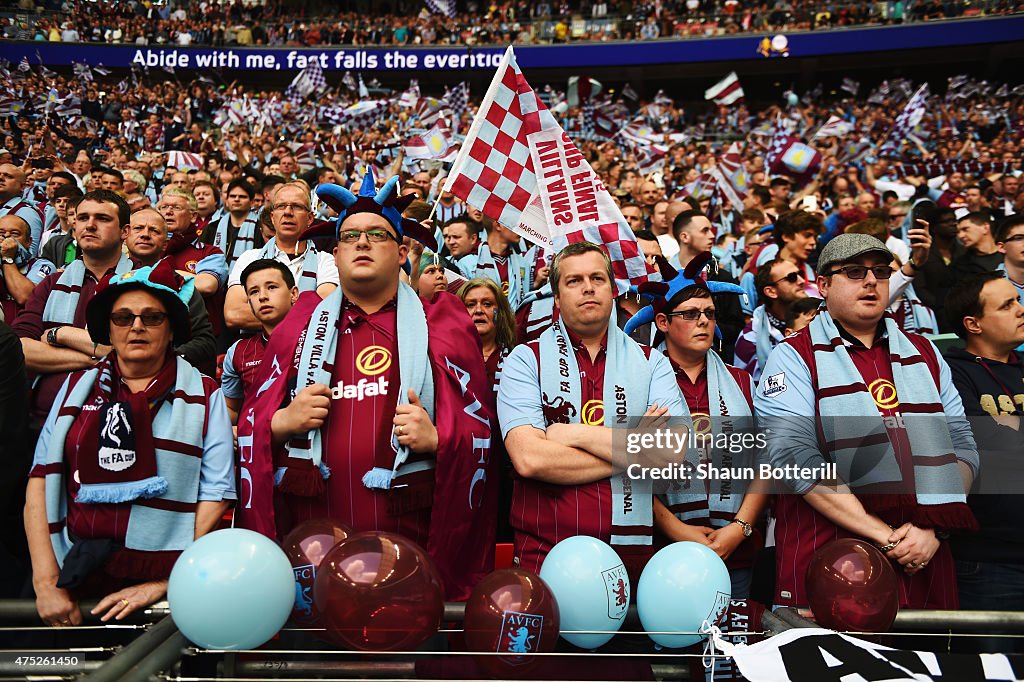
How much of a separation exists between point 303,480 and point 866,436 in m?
1.95

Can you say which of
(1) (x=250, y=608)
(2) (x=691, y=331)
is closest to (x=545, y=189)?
(2) (x=691, y=331)

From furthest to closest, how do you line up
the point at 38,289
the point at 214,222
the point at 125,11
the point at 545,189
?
the point at 125,11, the point at 214,222, the point at 545,189, the point at 38,289

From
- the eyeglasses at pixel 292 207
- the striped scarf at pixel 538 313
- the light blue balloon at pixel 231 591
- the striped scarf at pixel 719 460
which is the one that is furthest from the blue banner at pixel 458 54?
the light blue balloon at pixel 231 591

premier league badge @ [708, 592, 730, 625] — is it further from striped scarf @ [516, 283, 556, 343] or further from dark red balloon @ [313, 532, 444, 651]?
striped scarf @ [516, 283, 556, 343]

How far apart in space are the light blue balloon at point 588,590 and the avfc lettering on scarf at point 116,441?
1.37 meters

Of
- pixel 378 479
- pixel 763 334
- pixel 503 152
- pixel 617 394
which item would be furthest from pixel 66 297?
pixel 763 334

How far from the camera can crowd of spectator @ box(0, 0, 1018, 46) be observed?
27000mm

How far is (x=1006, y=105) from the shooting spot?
20453 millimetres

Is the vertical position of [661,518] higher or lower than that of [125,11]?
lower

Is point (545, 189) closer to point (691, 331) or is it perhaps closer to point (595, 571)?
point (691, 331)

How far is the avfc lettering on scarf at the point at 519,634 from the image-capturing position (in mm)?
2092

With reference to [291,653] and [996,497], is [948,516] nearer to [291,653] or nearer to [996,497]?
[996,497]

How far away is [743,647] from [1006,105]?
23.0m

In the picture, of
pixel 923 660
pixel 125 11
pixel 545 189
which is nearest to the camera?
pixel 923 660
